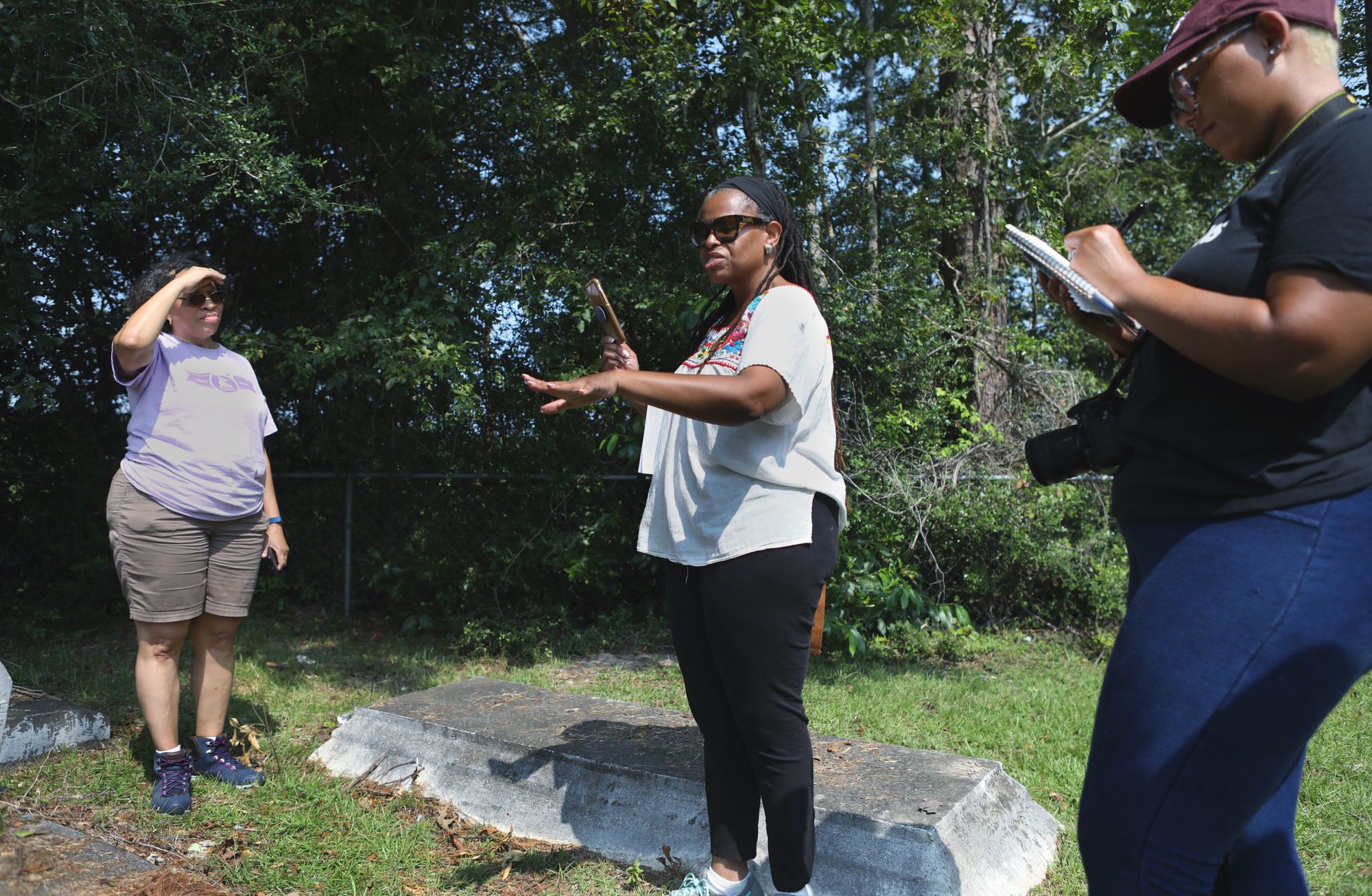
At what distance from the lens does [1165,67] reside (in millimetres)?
1515

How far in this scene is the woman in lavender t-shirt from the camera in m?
3.54

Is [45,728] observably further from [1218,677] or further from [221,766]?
[1218,677]

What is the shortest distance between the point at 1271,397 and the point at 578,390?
1259 millimetres

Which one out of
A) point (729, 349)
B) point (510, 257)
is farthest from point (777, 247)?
point (510, 257)

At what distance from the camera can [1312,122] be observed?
1.36 m

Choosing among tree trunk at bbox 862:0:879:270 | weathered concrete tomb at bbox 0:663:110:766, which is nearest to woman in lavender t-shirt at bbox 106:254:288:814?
weathered concrete tomb at bbox 0:663:110:766

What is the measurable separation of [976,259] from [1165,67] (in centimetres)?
635

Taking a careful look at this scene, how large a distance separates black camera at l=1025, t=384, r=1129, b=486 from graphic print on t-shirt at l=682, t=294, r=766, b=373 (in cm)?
81

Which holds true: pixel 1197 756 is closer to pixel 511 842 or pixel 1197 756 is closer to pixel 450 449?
pixel 511 842

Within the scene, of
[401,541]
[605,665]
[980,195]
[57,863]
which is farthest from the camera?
[980,195]

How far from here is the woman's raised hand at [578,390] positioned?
2029mm

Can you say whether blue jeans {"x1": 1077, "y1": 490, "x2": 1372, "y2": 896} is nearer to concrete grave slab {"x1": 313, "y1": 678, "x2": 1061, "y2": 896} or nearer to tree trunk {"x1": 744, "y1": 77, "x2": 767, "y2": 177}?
concrete grave slab {"x1": 313, "y1": 678, "x2": 1061, "y2": 896}

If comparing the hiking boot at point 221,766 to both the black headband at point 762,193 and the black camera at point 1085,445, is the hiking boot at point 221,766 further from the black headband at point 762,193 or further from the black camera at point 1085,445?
the black camera at point 1085,445

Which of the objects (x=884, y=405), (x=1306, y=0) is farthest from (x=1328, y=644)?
(x=884, y=405)
